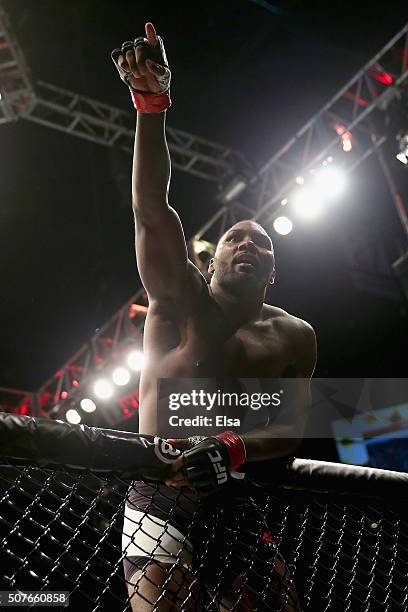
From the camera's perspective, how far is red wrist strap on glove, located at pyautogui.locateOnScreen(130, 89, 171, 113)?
172 centimetres

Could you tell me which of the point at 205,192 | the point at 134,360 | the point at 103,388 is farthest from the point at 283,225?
the point at 103,388

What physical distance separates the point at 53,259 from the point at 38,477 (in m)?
7.09

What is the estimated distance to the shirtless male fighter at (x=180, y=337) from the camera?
1.39 m

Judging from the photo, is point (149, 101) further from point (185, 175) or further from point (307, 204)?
point (185, 175)

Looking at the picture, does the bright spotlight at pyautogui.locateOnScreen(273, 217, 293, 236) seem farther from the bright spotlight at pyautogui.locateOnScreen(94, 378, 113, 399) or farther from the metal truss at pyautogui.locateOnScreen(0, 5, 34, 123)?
the bright spotlight at pyautogui.locateOnScreen(94, 378, 113, 399)

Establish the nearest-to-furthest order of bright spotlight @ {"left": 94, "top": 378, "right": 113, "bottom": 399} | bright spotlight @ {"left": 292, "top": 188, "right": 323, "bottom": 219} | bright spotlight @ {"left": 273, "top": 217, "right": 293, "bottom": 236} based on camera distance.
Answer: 1. bright spotlight @ {"left": 292, "top": 188, "right": 323, "bottom": 219}
2. bright spotlight @ {"left": 273, "top": 217, "right": 293, "bottom": 236}
3. bright spotlight @ {"left": 94, "top": 378, "right": 113, "bottom": 399}

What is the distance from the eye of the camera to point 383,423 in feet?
26.5

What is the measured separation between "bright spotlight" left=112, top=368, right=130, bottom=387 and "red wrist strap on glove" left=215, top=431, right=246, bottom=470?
5882 mm

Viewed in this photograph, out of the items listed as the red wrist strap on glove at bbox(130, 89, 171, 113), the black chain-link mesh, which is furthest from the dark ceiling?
the black chain-link mesh

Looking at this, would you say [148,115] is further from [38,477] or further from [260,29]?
[260,29]

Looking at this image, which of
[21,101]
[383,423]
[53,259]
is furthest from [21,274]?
[383,423]

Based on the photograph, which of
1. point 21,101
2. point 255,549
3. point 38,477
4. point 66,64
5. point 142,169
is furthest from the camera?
point 66,64

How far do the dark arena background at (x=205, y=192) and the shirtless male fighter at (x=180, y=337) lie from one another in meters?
1.30

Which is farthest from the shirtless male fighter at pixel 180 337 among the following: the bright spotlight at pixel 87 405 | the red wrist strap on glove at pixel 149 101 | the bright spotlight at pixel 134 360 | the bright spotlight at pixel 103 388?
the bright spotlight at pixel 87 405
